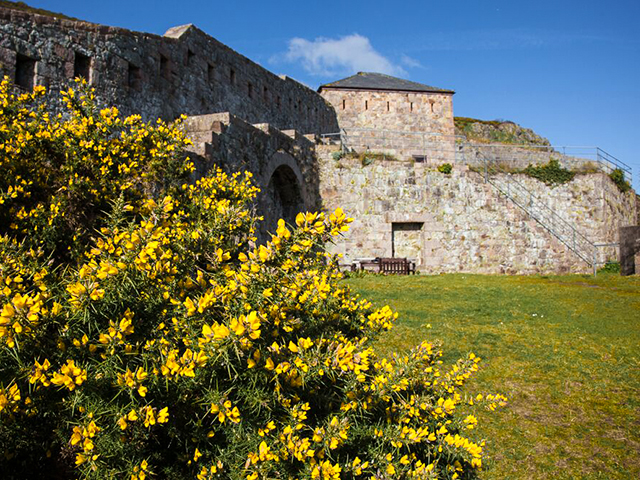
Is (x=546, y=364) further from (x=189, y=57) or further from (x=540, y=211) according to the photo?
(x=540, y=211)

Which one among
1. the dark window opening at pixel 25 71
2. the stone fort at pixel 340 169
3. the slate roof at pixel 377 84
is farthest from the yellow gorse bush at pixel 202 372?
the slate roof at pixel 377 84

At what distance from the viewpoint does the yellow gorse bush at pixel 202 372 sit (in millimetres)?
2158

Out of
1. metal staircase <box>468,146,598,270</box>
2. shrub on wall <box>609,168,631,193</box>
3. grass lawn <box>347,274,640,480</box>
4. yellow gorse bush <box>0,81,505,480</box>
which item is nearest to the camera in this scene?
yellow gorse bush <box>0,81,505,480</box>

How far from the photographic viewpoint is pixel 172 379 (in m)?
2.20

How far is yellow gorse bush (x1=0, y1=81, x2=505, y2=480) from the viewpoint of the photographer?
7.08 feet

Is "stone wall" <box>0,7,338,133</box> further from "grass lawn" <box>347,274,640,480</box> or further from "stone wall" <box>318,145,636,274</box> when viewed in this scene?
"grass lawn" <box>347,274,640,480</box>

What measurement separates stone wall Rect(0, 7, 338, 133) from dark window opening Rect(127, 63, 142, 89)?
1.0 inches

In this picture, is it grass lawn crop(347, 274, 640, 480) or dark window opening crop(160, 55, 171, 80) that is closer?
grass lawn crop(347, 274, 640, 480)

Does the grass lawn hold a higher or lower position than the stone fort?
lower

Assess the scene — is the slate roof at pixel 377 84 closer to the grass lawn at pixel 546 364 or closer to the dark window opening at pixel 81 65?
the dark window opening at pixel 81 65

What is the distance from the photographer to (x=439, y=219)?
1825 cm

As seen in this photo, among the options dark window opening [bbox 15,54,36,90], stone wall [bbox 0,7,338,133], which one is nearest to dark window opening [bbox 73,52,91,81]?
stone wall [bbox 0,7,338,133]

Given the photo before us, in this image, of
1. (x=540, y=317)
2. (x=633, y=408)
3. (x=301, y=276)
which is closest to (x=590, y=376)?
(x=633, y=408)

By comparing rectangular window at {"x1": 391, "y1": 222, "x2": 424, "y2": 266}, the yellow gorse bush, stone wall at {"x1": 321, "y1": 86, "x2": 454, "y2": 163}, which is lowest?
the yellow gorse bush
